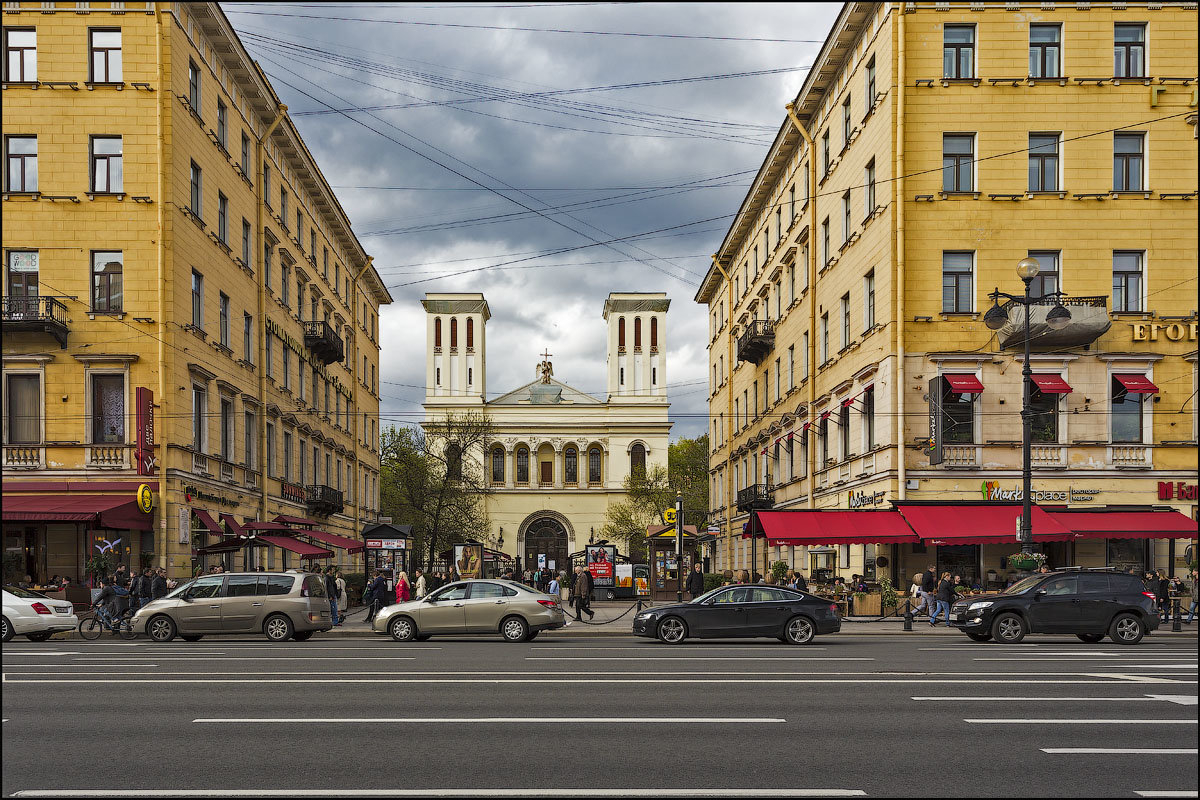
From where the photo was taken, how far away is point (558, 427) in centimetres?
9812

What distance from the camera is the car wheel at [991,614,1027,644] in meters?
23.8

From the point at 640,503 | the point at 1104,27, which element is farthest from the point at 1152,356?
the point at 640,503

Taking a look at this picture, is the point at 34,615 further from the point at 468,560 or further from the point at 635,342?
the point at 635,342

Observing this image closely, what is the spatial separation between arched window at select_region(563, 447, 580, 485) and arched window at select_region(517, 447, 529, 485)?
3.50 m

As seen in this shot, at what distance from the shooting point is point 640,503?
91.6 meters

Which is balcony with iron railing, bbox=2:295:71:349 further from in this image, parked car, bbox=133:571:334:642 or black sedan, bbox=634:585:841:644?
black sedan, bbox=634:585:841:644

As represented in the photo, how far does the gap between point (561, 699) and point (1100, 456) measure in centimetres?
2504

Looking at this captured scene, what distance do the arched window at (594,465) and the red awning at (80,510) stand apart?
6855 centimetres

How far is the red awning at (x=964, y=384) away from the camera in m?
32.4

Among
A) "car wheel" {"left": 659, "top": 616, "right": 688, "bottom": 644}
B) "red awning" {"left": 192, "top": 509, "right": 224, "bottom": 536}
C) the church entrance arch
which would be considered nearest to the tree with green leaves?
"red awning" {"left": 192, "top": 509, "right": 224, "bottom": 536}

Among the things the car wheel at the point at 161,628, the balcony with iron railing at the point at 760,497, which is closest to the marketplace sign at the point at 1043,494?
the balcony with iron railing at the point at 760,497

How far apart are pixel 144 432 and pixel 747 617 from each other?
1855cm

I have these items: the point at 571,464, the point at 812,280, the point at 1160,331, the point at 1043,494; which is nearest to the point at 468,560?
the point at 812,280

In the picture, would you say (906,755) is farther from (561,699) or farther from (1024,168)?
(1024,168)
